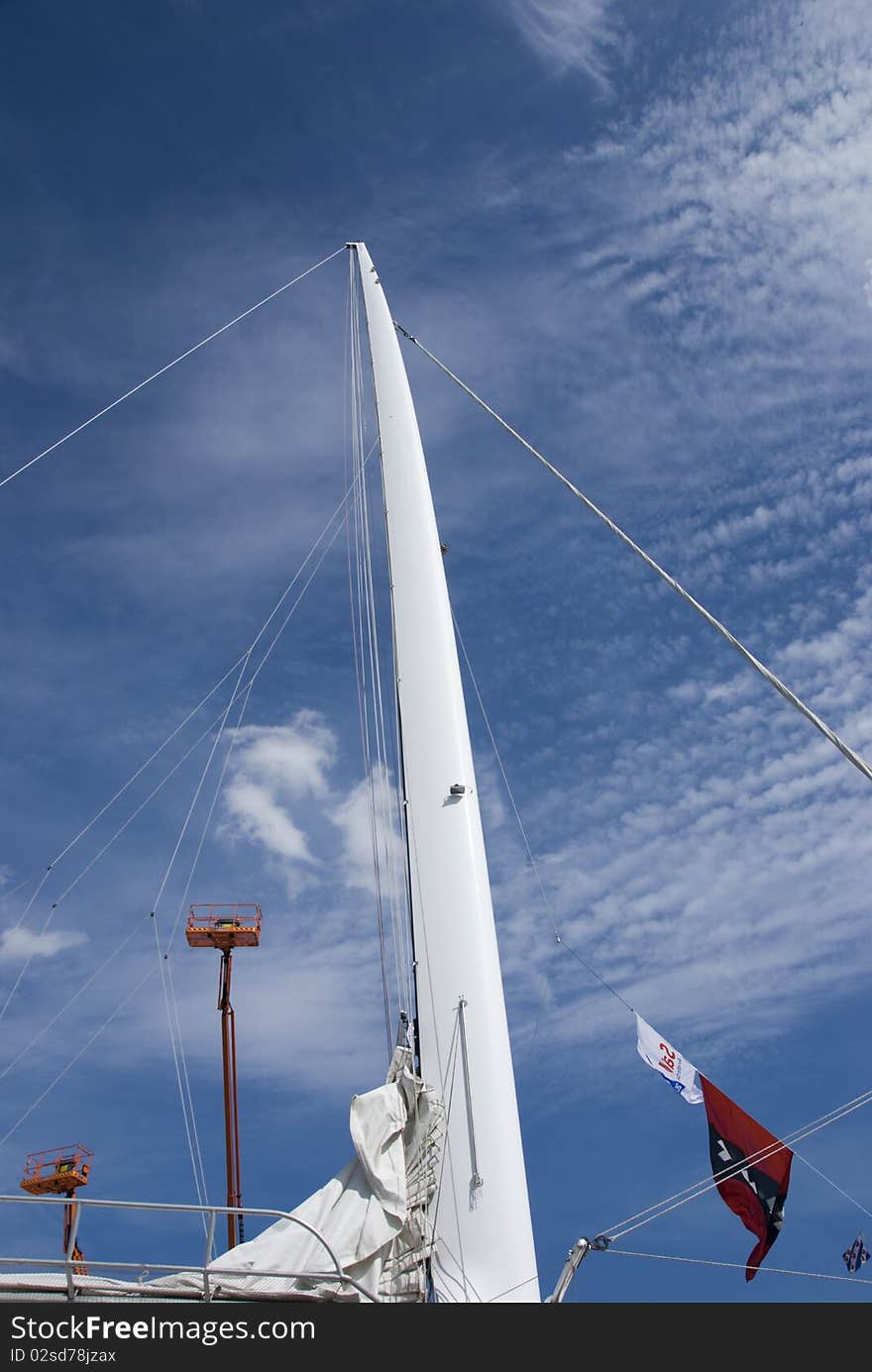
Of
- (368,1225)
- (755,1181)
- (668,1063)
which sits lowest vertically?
(368,1225)

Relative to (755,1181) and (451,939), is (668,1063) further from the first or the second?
(451,939)

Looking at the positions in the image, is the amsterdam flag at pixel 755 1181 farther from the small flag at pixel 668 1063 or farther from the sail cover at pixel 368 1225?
the sail cover at pixel 368 1225

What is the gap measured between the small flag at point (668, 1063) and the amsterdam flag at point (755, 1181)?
3.59 ft

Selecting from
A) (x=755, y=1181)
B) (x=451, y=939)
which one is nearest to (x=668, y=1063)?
(x=755, y=1181)

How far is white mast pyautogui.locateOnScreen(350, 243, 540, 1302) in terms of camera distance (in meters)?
8.96

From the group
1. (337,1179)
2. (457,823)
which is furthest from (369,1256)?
(457,823)

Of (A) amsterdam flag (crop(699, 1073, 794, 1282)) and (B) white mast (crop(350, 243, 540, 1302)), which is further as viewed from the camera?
(A) amsterdam flag (crop(699, 1073, 794, 1282))

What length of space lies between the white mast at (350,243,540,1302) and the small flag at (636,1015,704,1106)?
3296mm

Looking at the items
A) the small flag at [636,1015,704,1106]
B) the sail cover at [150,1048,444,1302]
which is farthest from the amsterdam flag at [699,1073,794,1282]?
the sail cover at [150,1048,444,1302]

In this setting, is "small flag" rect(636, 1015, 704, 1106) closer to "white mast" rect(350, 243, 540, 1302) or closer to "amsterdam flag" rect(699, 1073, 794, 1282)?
"amsterdam flag" rect(699, 1073, 794, 1282)

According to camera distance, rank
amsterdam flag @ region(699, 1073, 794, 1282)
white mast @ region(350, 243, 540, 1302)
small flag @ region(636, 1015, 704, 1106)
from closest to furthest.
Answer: white mast @ region(350, 243, 540, 1302), amsterdam flag @ region(699, 1073, 794, 1282), small flag @ region(636, 1015, 704, 1106)

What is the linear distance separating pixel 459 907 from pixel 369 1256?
340 cm

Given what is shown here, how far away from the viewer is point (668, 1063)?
12.7m

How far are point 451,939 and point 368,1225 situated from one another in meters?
2.81
